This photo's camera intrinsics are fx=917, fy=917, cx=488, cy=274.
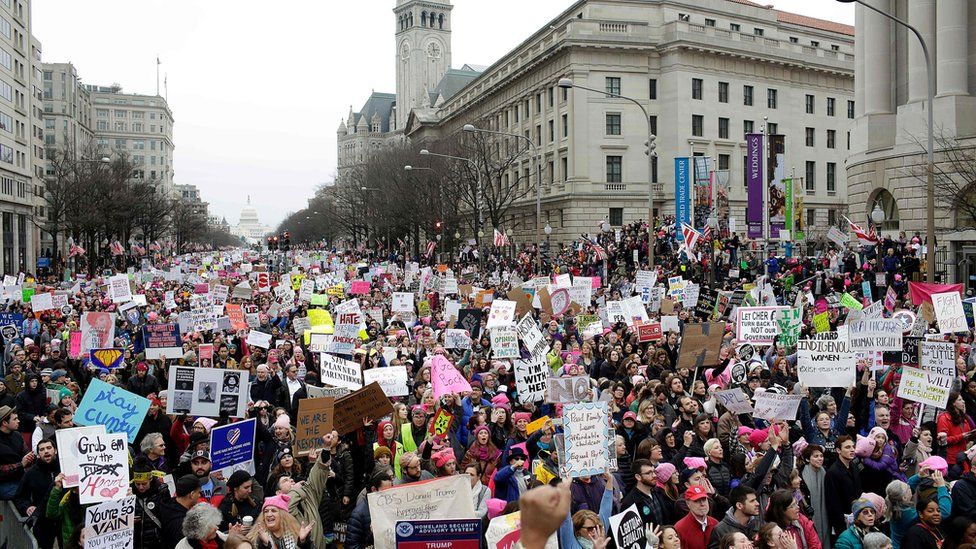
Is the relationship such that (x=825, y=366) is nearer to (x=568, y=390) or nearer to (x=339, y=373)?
(x=568, y=390)

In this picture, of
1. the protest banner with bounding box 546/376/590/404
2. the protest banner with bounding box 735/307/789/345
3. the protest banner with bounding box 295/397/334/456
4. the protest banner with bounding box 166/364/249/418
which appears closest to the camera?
the protest banner with bounding box 295/397/334/456

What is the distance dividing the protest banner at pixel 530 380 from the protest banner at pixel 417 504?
206 inches

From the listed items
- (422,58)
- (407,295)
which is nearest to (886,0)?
(407,295)

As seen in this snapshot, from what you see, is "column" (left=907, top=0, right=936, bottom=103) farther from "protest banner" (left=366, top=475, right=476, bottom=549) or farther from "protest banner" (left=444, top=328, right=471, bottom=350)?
"protest banner" (left=366, top=475, right=476, bottom=549)

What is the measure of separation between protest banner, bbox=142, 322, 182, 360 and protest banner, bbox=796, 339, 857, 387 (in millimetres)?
10193

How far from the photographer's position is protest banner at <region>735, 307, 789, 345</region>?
15180 millimetres

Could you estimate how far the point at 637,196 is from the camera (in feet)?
210

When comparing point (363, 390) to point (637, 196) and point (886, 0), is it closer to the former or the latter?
point (886, 0)

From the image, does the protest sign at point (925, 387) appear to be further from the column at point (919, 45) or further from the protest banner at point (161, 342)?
the column at point (919, 45)

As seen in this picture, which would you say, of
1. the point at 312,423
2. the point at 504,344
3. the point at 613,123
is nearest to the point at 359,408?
the point at 312,423

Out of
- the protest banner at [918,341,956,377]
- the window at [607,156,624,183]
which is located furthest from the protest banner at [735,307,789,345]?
the window at [607,156,624,183]

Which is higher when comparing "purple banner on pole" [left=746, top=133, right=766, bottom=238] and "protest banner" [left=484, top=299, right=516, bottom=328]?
"purple banner on pole" [left=746, top=133, right=766, bottom=238]

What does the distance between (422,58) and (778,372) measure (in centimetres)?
15398

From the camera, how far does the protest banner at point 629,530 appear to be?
6.79 metres
